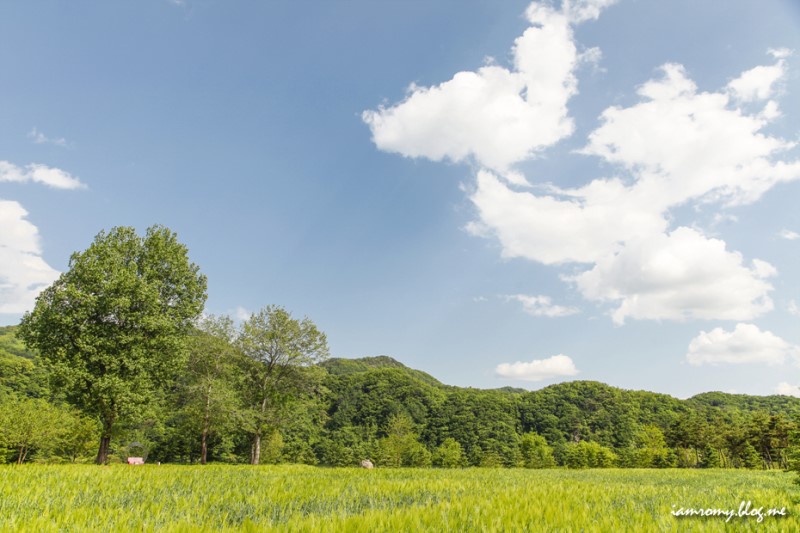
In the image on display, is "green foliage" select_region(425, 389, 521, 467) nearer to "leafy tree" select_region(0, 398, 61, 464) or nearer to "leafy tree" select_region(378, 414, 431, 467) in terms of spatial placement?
"leafy tree" select_region(378, 414, 431, 467)

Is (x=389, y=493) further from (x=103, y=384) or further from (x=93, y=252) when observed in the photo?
(x=93, y=252)

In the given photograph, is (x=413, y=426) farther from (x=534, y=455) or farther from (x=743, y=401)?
(x=743, y=401)

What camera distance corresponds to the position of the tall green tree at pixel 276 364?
4103 centimetres

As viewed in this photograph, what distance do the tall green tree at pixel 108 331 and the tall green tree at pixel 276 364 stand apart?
12542 mm

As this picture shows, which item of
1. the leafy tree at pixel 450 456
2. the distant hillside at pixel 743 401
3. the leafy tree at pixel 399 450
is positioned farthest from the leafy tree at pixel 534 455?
the distant hillside at pixel 743 401

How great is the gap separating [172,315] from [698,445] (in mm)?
96872

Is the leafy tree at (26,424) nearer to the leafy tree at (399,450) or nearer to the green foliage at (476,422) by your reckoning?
the leafy tree at (399,450)

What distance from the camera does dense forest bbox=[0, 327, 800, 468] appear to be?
4297 cm

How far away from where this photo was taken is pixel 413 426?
126 metres

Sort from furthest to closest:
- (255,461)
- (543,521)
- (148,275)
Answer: (255,461), (148,275), (543,521)

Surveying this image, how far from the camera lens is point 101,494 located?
8391mm

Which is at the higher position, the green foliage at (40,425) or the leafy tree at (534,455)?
the green foliage at (40,425)

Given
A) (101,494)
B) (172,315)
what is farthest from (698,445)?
(101,494)

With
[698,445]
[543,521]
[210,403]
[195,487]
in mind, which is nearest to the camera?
[543,521]
